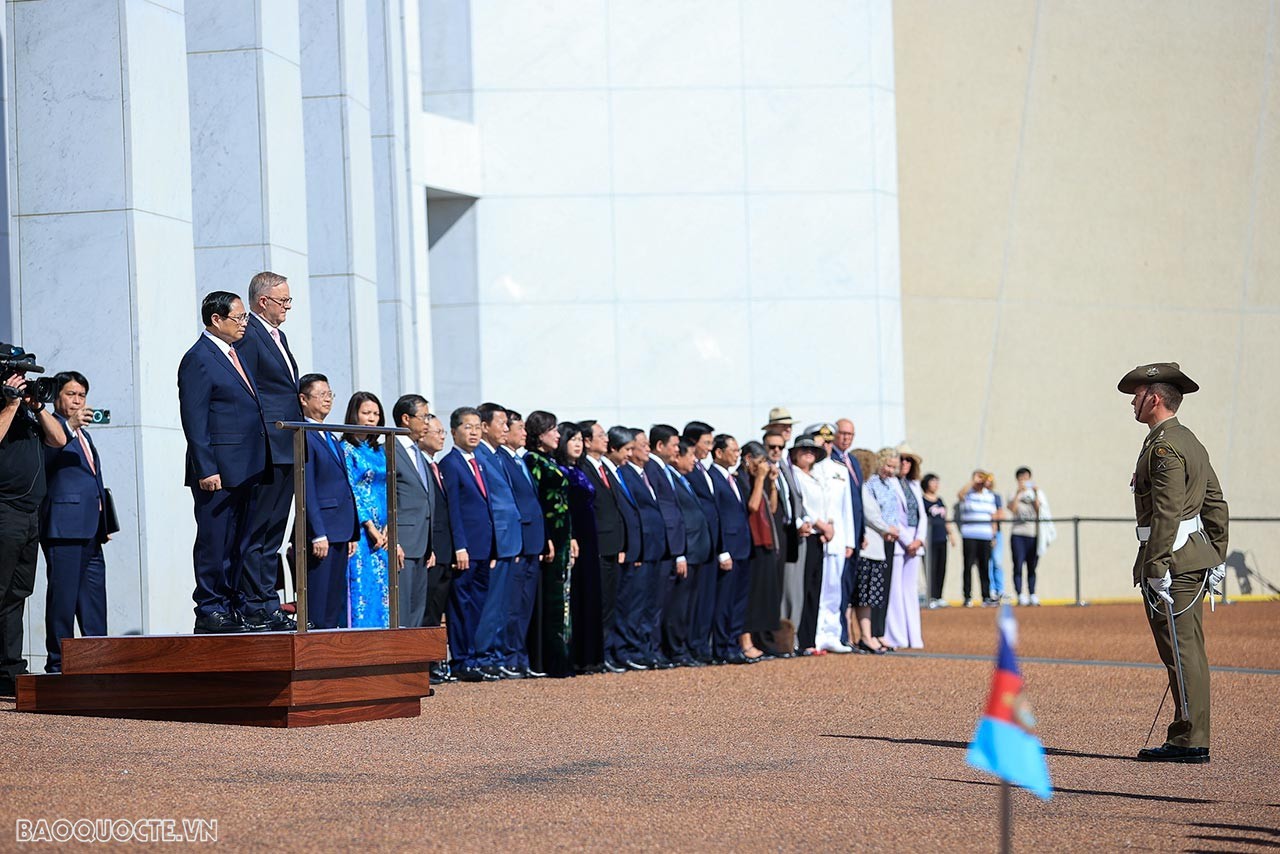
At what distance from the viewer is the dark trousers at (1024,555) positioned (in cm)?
2212

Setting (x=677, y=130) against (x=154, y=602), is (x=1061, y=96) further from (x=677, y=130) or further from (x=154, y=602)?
(x=154, y=602)

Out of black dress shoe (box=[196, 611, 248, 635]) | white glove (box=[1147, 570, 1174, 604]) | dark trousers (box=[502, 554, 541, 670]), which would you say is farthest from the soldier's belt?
dark trousers (box=[502, 554, 541, 670])

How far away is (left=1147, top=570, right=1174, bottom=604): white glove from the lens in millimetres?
7758

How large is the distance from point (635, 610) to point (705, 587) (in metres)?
0.90

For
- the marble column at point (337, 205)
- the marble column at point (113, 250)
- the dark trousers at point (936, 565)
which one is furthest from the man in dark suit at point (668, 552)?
the dark trousers at point (936, 565)

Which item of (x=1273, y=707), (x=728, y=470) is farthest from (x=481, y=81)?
(x=1273, y=707)

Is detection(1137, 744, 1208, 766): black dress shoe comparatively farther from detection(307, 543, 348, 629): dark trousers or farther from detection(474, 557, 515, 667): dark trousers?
detection(474, 557, 515, 667): dark trousers

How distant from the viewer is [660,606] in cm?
1288

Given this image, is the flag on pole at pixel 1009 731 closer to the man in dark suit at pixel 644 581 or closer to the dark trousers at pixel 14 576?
the dark trousers at pixel 14 576

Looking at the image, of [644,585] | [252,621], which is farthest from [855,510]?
[252,621]

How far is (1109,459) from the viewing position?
2309cm

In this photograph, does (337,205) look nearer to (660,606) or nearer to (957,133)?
(660,606)

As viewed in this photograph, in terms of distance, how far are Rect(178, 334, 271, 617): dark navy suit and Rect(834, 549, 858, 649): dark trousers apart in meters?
7.28

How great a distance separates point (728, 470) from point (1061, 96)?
11077 mm
